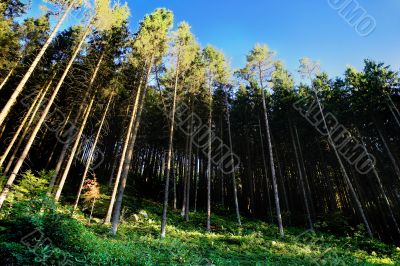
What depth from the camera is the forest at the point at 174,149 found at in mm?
11781

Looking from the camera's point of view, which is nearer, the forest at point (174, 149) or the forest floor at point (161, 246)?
the forest floor at point (161, 246)

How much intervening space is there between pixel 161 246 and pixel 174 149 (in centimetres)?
2196

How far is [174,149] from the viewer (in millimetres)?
33938

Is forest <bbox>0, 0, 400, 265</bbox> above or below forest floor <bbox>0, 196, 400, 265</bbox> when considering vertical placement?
above

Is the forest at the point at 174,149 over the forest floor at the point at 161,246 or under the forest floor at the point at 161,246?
over

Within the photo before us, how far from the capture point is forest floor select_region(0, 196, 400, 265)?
6648 mm

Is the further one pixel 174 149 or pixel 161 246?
pixel 174 149

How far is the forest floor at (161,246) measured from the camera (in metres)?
6.65

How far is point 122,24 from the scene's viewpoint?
1980 centimetres

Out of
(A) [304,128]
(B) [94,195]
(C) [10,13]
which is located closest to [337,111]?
(A) [304,128]

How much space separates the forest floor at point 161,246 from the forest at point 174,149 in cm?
6

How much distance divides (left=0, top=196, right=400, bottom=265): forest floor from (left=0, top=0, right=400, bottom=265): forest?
0.06 m

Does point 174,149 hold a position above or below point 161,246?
above

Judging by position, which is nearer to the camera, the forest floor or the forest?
the forest floor
